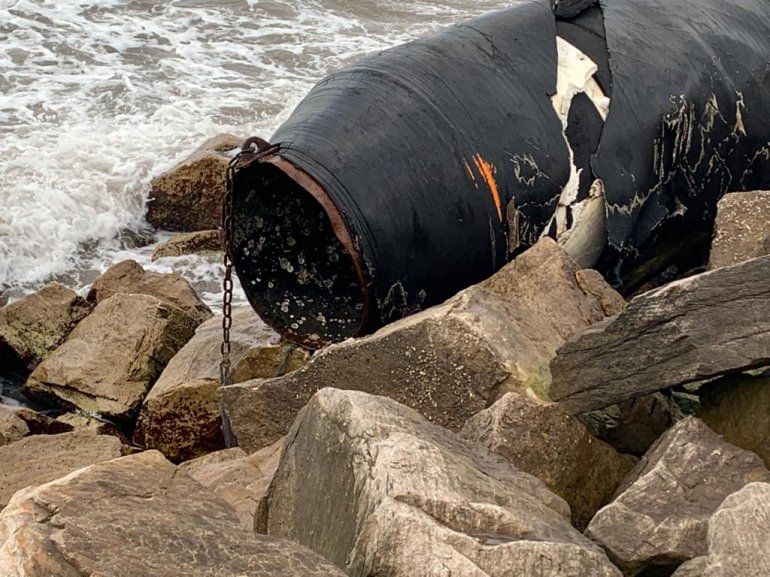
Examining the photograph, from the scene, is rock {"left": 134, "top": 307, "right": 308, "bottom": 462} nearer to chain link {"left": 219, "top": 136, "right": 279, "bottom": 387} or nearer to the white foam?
chain link {"left": 219, "top": 136, "right": 279, "bottom": 387}

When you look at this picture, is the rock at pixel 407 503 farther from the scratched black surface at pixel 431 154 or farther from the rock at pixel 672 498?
the scratched black surface at pixel 431 154

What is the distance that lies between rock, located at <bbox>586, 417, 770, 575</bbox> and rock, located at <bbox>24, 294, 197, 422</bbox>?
2803 mm

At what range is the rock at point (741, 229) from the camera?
3.71 metres

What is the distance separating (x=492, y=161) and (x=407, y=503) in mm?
2214

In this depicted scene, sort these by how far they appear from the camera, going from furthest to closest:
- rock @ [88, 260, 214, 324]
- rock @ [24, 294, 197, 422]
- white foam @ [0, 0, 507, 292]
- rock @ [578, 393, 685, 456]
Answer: white foam @ [0, 0, 507, 292] < rock @ [88, 260, 214, 324] < rock @ [24, 294, 197, 422] < rock @ [578, 393, 685, 456]

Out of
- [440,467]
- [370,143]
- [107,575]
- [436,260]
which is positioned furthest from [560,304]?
[107,575]

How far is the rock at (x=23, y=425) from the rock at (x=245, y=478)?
1.10 meters

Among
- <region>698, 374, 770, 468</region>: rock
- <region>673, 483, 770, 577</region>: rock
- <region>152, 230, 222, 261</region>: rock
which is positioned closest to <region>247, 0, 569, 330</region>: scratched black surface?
<region>698, 374, 770, 468</region>: rock

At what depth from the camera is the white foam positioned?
755 centimetres

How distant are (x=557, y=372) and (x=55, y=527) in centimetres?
159

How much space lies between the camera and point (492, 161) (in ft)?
Answer: 14.2

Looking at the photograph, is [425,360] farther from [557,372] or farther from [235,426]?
[235,426]

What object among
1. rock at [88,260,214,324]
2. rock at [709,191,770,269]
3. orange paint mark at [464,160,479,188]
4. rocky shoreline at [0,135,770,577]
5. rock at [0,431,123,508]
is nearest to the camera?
rocky shoreline at [0,135,770,577]

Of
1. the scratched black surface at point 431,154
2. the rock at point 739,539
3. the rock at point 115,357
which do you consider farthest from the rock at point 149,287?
the rock at point 739,539
